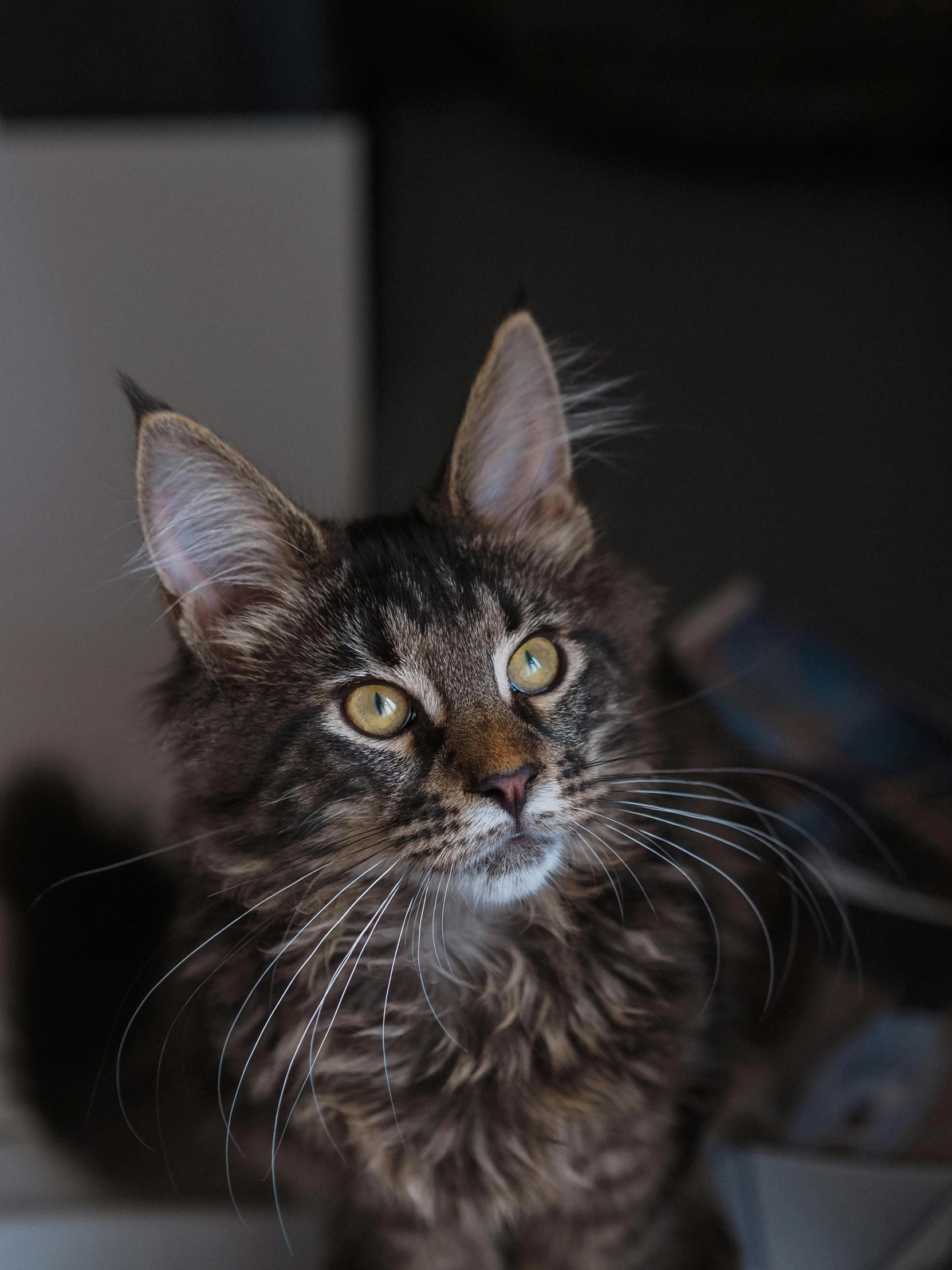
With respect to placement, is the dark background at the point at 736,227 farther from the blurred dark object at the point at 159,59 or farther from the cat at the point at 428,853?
the cat at the point at 428,853

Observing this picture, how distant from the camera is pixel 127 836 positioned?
549 millimetres

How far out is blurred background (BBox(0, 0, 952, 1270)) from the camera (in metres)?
0.55

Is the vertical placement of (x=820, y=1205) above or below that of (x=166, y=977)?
below

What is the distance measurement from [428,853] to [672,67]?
3.87 ft

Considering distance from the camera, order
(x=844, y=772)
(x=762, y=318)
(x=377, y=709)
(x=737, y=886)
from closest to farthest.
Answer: (x=377, y=709), (x=737, y=886), (x=844, y=772), (x=762, y=318)

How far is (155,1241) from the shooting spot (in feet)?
1.68

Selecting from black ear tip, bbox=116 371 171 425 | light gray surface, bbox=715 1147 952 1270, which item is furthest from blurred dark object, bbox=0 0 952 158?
light gray surface, bbox=715 1147 952 1270

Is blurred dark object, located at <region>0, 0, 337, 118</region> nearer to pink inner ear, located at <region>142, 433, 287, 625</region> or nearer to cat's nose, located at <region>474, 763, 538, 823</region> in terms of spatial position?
pink inner ear, located at <region>142, 433, 287, 625</region>

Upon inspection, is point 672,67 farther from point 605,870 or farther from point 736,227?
point 605,870

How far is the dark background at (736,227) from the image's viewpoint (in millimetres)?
1136

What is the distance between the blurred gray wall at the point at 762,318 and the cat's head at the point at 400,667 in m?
0.48

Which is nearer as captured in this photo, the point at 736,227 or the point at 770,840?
the point at 770,840

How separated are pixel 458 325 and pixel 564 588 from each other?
483 millimetres

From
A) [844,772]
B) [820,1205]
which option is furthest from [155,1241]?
[844,772]
